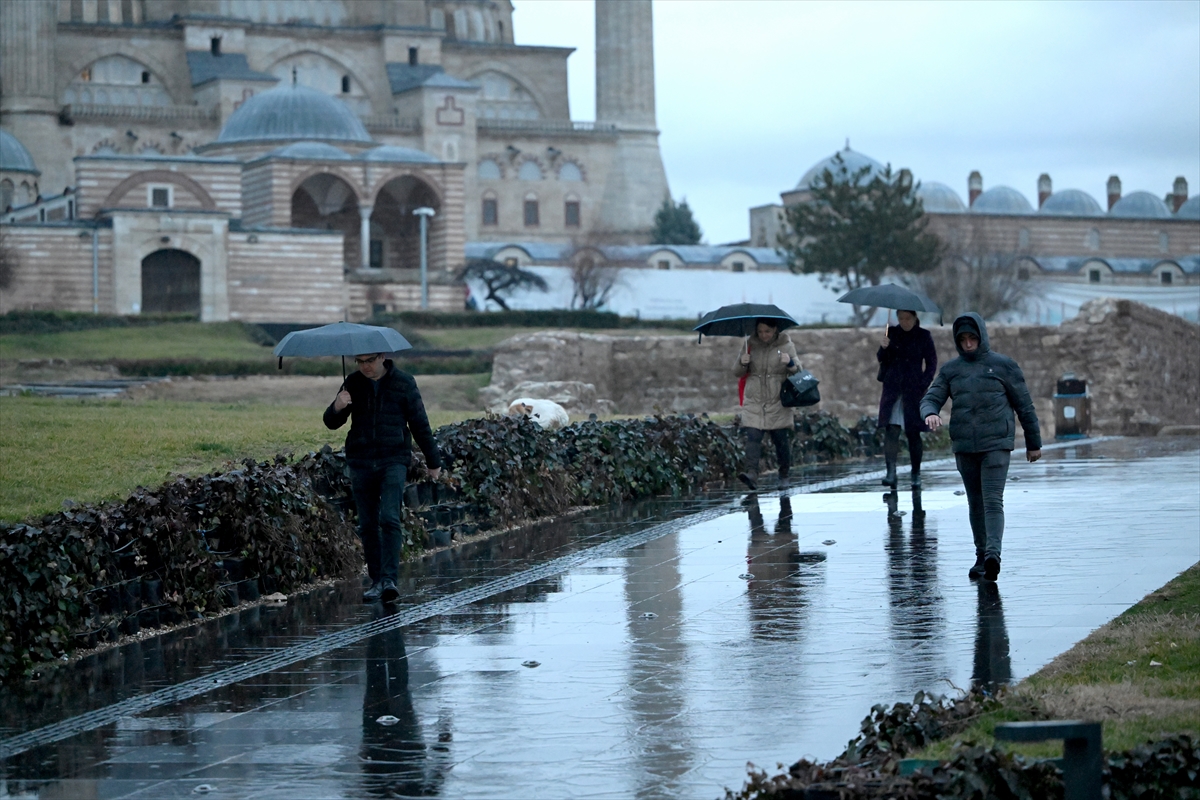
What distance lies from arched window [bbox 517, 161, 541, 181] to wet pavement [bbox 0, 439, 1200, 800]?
254ft

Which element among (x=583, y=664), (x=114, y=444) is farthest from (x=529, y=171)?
(x=583, y=664)

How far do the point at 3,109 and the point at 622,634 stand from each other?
75765 millimetres

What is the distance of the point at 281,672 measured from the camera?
680 cm

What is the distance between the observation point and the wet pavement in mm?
5180

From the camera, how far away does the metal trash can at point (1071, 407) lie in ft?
74.5

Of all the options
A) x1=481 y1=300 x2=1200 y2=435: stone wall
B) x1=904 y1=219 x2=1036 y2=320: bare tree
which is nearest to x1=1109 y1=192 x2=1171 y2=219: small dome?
x1=904 y1=219 x2=1036 y2=320: bare tree

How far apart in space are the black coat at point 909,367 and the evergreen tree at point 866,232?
54.2m

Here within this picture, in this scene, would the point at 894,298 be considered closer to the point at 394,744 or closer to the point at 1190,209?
the point at 394,744

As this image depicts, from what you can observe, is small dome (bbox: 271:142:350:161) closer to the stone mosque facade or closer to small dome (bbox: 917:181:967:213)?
the stone mosque facade

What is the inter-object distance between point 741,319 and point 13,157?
64.7 meters

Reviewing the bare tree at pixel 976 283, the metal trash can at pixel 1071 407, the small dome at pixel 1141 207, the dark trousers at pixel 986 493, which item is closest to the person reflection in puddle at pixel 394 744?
the dark trousers at pixel 986 493

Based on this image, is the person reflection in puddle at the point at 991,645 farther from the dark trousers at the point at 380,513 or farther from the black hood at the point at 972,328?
the dark trousers at the point at 380,513

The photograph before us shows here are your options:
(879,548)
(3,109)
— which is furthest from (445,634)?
(3,109)

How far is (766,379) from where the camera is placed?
13.3 metres
